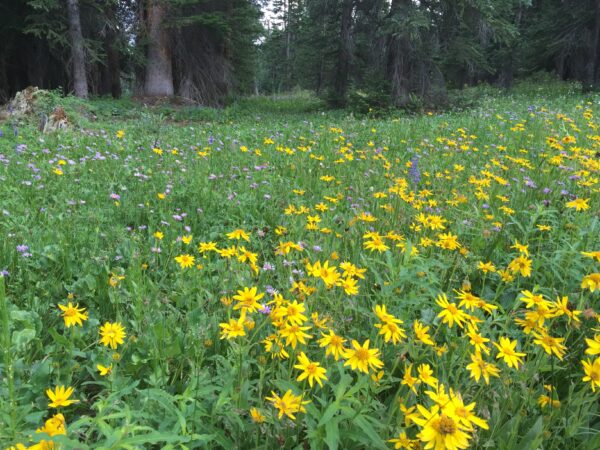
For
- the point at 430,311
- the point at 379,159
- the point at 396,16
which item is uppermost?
the point at 396,16

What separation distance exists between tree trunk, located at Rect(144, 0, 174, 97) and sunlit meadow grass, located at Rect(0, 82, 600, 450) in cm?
995

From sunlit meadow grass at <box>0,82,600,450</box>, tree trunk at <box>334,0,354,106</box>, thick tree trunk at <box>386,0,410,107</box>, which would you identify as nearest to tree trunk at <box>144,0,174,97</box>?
tree trunk at <box>334,0,354,106</box>

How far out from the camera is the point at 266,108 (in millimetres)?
16453

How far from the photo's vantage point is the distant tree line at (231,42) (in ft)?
38.0

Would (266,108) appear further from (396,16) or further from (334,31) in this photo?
(396,16)

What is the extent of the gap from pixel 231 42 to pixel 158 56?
2.83 m

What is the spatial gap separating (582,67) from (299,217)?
979 inches

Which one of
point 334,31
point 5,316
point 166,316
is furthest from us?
point 334,31

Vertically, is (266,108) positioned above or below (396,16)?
below

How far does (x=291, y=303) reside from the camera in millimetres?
1757

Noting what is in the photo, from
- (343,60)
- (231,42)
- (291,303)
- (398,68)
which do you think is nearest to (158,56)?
(231,42)

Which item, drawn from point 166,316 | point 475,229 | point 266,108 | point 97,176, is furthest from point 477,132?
point 266,108

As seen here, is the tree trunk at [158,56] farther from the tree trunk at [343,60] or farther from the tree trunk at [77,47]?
the tree trunk at [343,60]

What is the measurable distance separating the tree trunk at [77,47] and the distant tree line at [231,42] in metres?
0.03
